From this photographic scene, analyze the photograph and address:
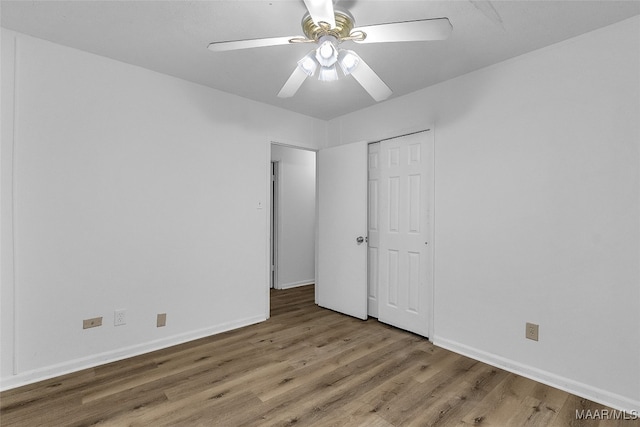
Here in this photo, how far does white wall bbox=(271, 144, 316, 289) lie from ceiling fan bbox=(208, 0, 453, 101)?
3.00 meters

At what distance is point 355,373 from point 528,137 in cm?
222

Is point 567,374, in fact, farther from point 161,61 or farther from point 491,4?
point 161,61

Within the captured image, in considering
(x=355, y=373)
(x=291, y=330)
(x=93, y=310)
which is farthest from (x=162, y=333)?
(x=355, y=373)

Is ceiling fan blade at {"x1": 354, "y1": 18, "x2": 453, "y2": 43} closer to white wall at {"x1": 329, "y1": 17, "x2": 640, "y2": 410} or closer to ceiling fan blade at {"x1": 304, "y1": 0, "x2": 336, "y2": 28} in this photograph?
ceiling fan blade at {"x1": 304, "y1": 0, "x2": 336, "y2": 28}

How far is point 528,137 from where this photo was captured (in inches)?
92.9

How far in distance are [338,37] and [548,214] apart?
6.30 ft

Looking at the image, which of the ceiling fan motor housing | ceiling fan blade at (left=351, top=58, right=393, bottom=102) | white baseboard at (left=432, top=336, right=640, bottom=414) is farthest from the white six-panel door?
the ceiling fan motor housing

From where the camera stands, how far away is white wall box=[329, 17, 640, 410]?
6.46 ft

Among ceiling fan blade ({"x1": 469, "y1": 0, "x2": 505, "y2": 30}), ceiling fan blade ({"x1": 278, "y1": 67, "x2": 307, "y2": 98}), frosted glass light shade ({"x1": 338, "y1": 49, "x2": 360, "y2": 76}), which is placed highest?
ceiling fan blade ({"x1": 469, "y1": 0, "x2": 505, "y2": 30})

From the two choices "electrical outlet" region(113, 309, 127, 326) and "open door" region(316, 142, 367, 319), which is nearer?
"electrical outlet" region(113, 309, 127, 326)

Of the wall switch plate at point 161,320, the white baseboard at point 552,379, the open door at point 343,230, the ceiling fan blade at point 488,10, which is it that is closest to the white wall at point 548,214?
the white baseboard at point 552,379

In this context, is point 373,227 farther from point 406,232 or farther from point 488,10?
point 488,10

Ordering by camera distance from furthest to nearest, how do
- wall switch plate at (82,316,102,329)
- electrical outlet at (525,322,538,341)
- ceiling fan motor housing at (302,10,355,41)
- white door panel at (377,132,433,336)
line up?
white door panel at (377,132,433,336), wall switch plate at (82,316,102,329), electrical outlet at (525,322,538,341), ceiling fan motor housing at (302,10,355,41)

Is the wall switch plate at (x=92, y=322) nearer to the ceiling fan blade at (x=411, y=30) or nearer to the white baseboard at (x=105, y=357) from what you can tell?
the white baseboard at (x=105, y=357)
